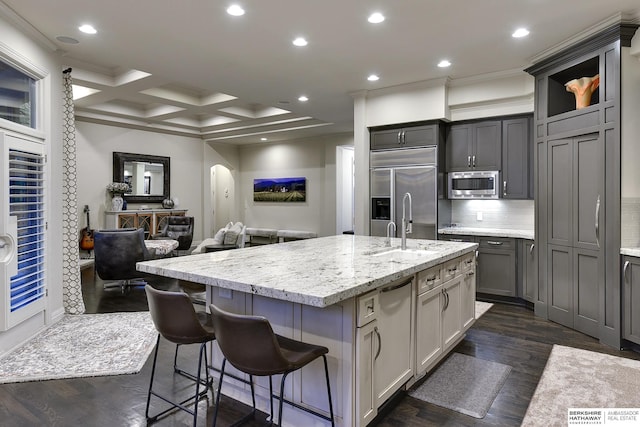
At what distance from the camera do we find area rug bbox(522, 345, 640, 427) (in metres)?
2.49

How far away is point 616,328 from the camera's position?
3547 mm

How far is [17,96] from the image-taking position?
373cm

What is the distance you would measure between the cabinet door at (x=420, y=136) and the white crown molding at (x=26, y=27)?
427 cm

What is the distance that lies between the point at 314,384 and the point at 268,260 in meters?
0.87

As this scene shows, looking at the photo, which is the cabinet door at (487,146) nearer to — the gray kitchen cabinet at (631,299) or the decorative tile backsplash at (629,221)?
the decorative tile backsplash at (629,221)

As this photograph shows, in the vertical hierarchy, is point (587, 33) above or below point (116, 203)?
above

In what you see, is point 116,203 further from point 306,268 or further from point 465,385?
point 465,385

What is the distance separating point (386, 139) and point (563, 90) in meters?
2.22

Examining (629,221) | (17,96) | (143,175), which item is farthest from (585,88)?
(143,175)

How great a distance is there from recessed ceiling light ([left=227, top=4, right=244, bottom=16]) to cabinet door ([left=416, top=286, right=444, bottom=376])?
2688 mm

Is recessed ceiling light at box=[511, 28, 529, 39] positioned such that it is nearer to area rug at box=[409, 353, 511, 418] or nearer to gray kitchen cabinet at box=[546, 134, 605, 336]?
gray kitchen cabinet at box=[546, 134, 605, 336]

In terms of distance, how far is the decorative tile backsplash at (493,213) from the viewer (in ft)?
17.7

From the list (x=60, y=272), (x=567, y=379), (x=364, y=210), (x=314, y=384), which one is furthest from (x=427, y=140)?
(x=60, y=272)

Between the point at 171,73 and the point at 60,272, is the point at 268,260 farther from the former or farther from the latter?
the point at 171,73
